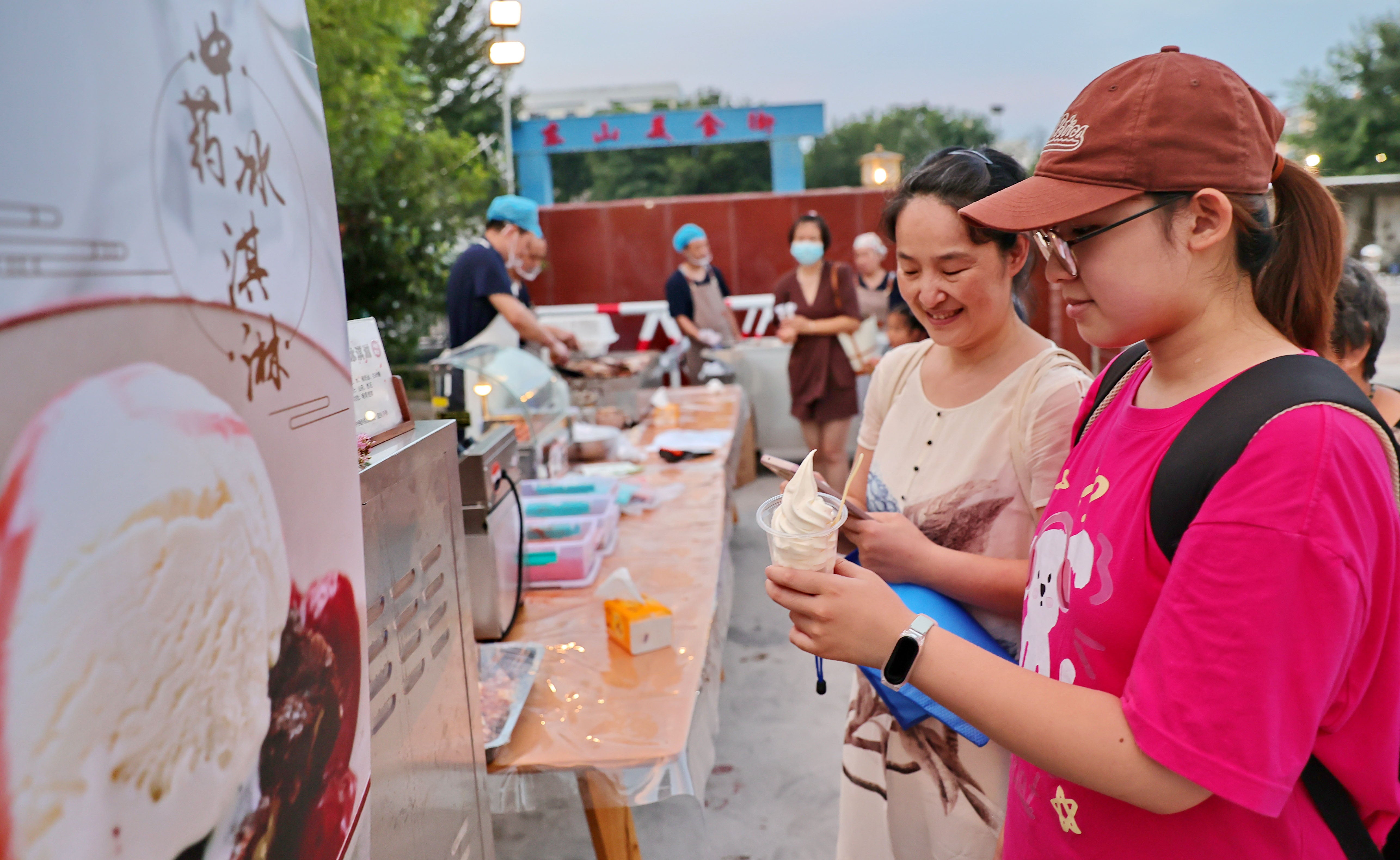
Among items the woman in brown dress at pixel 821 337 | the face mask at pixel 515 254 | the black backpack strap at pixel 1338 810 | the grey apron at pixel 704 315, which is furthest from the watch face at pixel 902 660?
the grey apron at pixel 704 315

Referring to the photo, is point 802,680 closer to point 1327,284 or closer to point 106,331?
point 1327,284

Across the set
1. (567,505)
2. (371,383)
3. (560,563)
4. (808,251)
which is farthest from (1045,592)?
(808,251)

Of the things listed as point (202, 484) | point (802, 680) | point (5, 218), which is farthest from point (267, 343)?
point (802, 680)

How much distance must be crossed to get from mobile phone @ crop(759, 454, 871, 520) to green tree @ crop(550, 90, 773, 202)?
98.3 ft

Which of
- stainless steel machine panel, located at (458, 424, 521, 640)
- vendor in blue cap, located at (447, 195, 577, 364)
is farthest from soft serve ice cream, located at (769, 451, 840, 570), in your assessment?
vendor in blue cap, located at (447, 195, 577, 364)

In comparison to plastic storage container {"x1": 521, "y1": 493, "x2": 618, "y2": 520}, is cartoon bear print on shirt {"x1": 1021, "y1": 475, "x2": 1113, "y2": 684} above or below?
above

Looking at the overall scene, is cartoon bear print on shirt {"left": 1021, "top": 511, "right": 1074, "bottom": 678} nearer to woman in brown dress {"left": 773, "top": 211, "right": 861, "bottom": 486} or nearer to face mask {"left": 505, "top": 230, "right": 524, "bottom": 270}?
face mask {"left": 505, "top": 230, "right": 524, "bottom": 270}

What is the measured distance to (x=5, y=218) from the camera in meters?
0.46

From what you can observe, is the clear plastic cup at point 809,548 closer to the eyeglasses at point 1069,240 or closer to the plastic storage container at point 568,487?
the eyeglasses at point 1069,240

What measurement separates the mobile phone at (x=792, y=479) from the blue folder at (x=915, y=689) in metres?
0.15

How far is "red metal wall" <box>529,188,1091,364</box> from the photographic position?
1080cm

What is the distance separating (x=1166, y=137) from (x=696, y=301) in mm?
6351

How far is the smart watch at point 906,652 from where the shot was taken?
3.22ft

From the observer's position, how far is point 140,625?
58 cm
